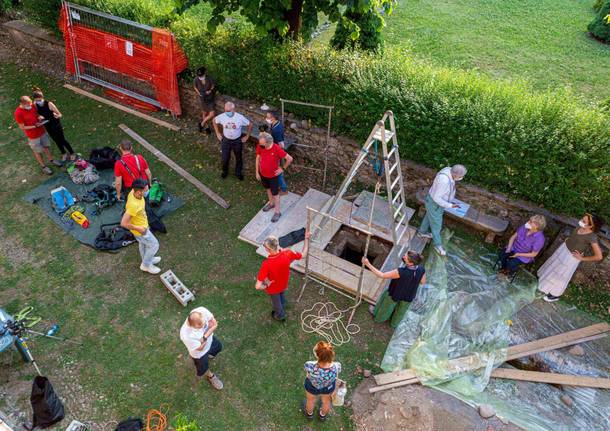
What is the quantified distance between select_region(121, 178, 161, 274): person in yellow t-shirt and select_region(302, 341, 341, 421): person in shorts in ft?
11.9

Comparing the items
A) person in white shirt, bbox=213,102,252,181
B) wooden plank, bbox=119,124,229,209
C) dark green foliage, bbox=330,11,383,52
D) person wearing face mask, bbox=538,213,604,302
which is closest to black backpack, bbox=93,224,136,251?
wooden plank, bbox=119,124,229,209

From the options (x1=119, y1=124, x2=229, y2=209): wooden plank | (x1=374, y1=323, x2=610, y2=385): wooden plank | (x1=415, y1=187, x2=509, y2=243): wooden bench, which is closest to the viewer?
(x1=374, y1=323, x2=610, y2=385): wooden plank

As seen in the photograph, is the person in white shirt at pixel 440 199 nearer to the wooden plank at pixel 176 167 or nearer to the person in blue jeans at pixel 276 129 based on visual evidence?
the person in blue jeans at pixel 276 129

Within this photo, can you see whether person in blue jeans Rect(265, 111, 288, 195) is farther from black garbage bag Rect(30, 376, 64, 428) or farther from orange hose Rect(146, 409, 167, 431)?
black garbage bag Rect(30, 376, 64, 428)

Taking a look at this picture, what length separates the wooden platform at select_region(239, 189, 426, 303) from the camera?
25.0ft

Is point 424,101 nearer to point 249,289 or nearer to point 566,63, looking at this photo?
point 249,289

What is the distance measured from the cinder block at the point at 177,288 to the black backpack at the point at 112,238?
1.27m

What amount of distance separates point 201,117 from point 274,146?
13.7ft

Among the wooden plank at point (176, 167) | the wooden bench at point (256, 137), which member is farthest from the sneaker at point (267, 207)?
the wooden bench at point (256, 137)

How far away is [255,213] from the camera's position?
356 inches

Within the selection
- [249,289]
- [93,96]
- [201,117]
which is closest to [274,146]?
[249,289]

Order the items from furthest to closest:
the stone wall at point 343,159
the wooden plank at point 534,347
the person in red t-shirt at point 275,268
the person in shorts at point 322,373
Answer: the stone wall at point 343,159
the wooden plank at point 534,347
the person in red t-shirt at point 275,268
the person in shorts at point 322,373

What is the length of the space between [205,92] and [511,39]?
35.5 ft

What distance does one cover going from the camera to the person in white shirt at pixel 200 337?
→ 17.4ft
